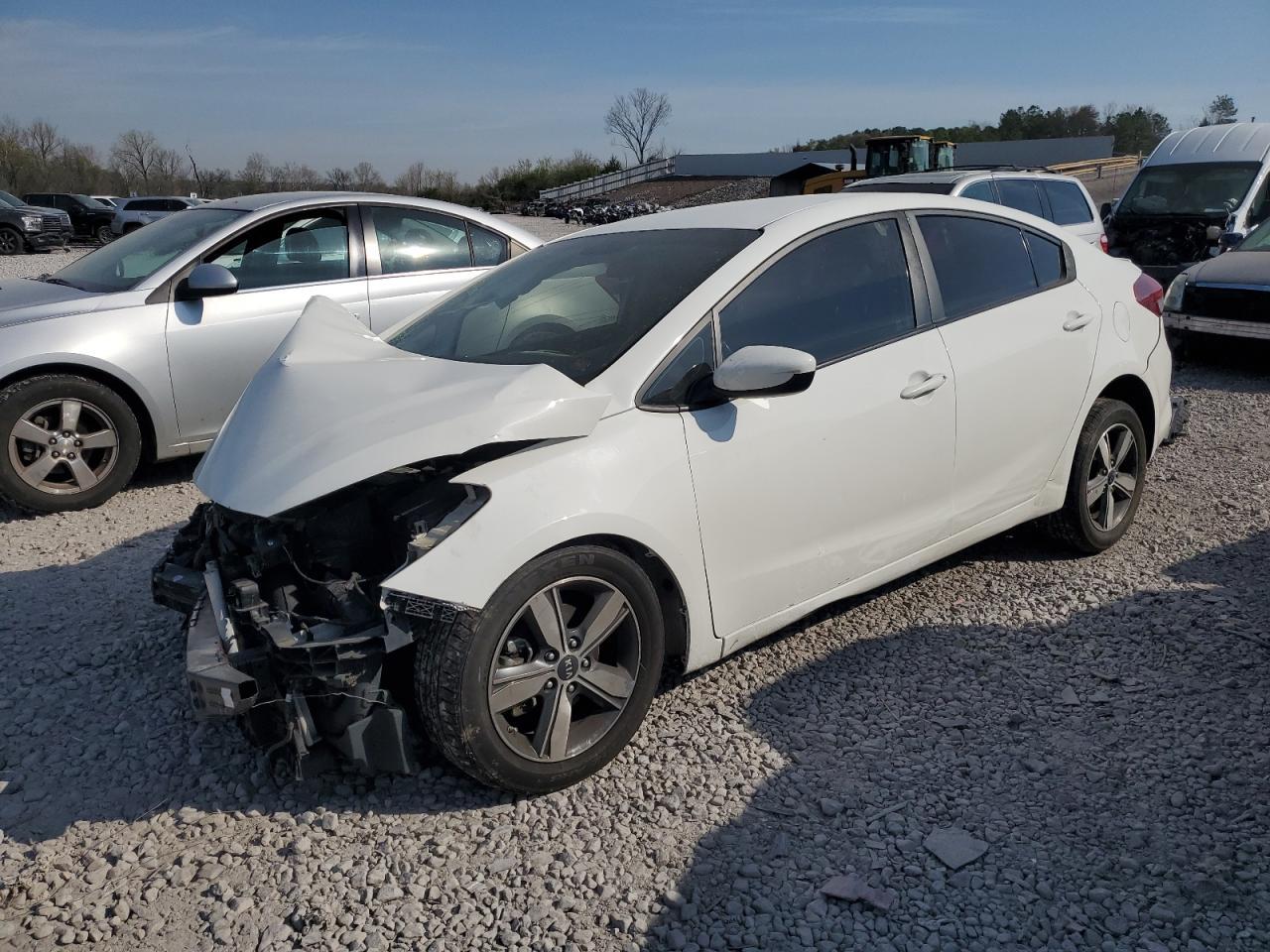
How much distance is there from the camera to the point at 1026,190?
1052 centimetres

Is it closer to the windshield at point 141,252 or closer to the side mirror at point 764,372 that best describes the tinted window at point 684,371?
the side mirror at point 764,372

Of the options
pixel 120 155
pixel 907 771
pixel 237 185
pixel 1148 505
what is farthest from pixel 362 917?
pixel 120 155

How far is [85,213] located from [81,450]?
99.7 ft

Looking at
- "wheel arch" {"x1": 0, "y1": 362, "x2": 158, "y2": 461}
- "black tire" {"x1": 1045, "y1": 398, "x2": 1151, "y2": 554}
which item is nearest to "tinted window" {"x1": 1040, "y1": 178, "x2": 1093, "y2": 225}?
"black tire" {"x1": 1045, "y1": 398, "x2": 1151, "y2": 554}

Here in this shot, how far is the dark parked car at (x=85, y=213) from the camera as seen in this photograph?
31594 mm

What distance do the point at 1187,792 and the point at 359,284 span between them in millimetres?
5190

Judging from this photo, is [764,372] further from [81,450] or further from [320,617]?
[81,450]

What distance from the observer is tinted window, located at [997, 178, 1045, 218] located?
10336mm

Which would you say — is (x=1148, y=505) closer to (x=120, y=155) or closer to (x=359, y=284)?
(x=359, y=284)

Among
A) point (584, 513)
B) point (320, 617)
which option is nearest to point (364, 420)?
point (320, 617)

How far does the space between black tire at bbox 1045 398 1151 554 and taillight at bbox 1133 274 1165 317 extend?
546 millimetres

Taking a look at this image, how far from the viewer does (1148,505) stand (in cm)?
542

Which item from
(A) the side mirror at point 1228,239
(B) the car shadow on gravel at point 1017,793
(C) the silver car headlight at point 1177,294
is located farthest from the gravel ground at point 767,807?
(A) the side mirror at point 1228,239

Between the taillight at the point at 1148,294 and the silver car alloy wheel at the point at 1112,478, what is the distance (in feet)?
2.06
